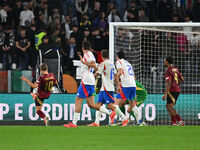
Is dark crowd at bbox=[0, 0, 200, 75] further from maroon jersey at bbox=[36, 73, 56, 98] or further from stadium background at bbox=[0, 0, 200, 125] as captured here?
maroon jersey at bbox=[36, 73, 56, 98]

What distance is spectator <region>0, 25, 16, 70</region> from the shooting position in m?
20.3

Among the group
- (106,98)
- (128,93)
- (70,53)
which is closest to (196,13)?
(70,53)

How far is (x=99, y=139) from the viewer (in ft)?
37.1

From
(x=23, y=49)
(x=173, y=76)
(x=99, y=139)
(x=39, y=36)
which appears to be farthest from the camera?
(x=39, y=36)

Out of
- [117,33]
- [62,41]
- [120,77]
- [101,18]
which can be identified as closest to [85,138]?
[120,77]

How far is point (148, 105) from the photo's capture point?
17.7 metres

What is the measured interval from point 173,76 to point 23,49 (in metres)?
6.31

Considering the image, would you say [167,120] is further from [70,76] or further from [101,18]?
[101,18]

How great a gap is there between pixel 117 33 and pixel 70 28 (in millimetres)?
4160

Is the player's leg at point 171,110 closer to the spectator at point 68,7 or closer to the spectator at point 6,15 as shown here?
the spectator at point 6,15

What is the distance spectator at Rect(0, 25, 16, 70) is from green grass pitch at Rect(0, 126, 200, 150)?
6.96 metres

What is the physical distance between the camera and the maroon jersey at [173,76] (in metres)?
16.1

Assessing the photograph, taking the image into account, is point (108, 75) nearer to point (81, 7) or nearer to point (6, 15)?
point (6, 15)

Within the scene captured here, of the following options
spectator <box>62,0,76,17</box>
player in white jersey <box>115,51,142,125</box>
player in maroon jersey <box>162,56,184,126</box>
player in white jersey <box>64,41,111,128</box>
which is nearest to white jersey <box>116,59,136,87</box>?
player in white jersey <box>115,51,142,125</box>
